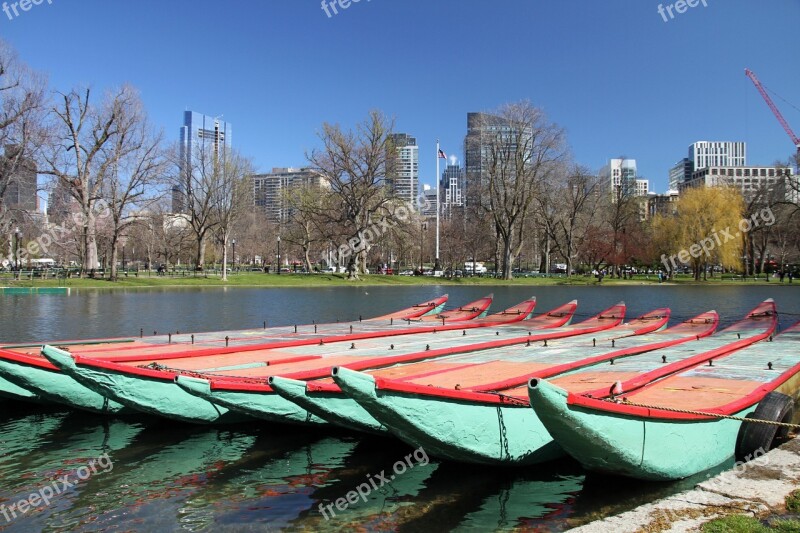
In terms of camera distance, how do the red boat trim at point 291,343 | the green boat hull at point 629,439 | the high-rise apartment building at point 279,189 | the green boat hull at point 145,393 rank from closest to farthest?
the green boat hull at point 629,439
the green boat hull at point 145,393
the red boat trim at point 291,343
the high-rise apartment building at point 279,189

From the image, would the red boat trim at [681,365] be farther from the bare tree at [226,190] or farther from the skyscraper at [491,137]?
the bare tree at [226,190]

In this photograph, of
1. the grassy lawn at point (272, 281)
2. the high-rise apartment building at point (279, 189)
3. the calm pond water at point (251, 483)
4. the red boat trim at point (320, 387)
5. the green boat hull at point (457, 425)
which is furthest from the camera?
the high-rise apartment building at point (279, 189)

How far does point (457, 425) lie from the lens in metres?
8.16

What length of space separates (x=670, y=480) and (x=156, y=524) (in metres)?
6.84

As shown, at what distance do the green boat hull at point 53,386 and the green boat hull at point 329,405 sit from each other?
4.90 meters

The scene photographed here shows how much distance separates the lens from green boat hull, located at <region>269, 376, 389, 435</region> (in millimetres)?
8984

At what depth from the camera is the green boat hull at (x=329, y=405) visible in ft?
29.5

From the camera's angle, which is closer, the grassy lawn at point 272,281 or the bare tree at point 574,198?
the grassy lawn at point 272,281

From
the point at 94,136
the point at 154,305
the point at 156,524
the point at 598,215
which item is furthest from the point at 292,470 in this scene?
the point at 598,215

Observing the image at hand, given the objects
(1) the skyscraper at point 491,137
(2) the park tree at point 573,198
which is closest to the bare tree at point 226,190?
(1) the skyscraper at point 491,137

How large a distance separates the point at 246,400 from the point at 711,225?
7489 centimetres

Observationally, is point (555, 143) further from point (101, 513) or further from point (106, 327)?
point (101, 513)

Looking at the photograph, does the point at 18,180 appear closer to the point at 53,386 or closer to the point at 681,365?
the point at 53,386

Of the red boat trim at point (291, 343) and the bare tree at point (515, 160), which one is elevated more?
the bare tree at point (515, 160)
